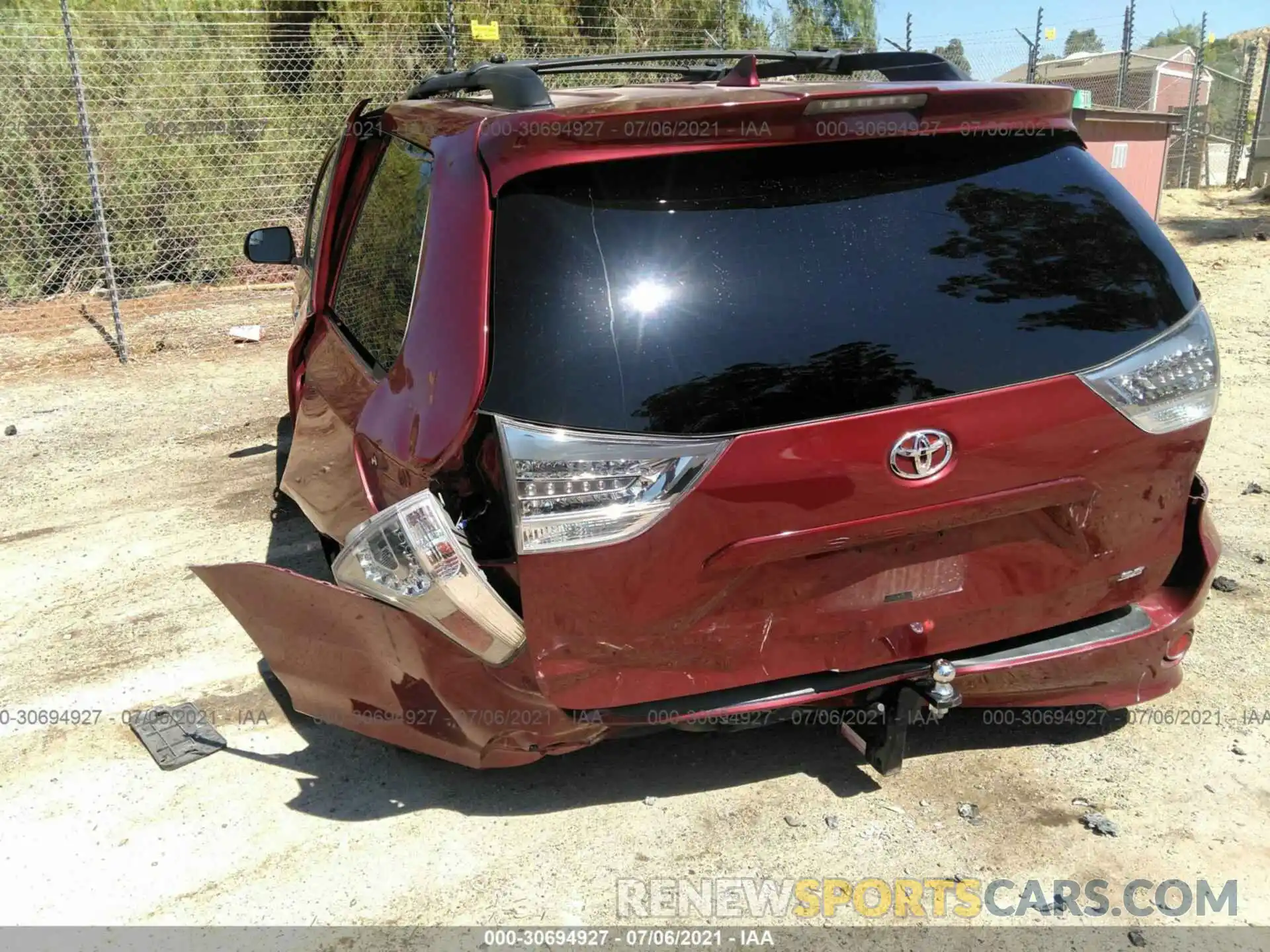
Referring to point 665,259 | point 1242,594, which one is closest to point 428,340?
point 665,259

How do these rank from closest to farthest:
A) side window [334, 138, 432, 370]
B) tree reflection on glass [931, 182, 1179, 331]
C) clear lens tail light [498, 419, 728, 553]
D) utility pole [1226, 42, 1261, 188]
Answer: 1. clear lens tail light [498, 419, 728, 553]
2. tree reflection on glass [931, 182, 1179, 331]
3. side window [334, 138, 432, 370]
4. utility pole [1226, 42, 1261, 188]

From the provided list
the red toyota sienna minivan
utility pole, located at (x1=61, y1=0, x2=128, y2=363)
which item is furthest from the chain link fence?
the red toyota sienna minivan

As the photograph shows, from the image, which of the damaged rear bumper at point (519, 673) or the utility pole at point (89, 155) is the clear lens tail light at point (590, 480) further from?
the utility pole at point (89, 155)

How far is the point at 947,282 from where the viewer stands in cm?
243

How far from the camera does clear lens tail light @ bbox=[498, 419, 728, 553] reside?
2189 mm

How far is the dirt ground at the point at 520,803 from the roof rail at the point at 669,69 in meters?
1.99

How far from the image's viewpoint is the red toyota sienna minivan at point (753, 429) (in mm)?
2248

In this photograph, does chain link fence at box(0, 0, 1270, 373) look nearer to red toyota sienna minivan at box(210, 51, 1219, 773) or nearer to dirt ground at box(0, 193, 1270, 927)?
dirt ground at box(0, 193, 1270, 927)

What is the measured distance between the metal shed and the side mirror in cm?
973

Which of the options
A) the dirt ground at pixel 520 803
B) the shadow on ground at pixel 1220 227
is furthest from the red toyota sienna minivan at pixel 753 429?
the shadow on ground at pixel 1220 227

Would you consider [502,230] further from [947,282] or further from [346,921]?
[346,921]

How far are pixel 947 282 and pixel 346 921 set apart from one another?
2.21 meters

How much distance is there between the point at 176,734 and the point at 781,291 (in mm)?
2543

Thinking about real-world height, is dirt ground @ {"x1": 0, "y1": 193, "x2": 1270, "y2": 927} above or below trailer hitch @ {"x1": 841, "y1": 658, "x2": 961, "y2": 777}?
below
